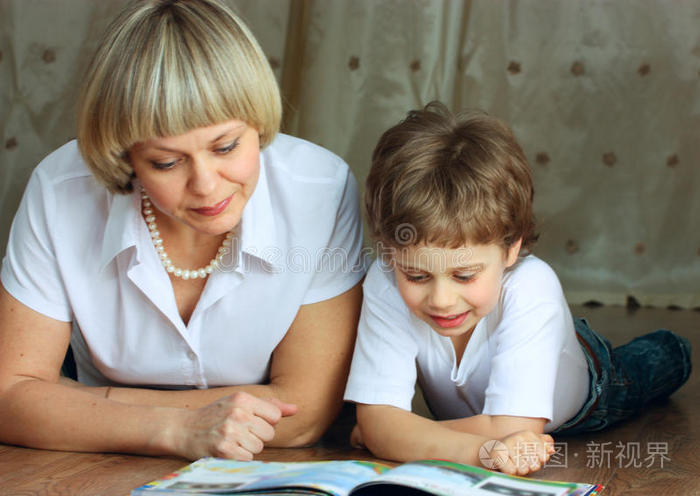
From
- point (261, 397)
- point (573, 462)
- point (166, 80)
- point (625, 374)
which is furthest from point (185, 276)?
point (625, 374)

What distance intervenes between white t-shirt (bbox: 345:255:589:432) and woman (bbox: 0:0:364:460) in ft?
0.36

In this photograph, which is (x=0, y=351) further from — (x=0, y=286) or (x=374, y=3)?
(x=374, y=3)

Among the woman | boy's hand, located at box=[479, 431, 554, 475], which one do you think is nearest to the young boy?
boy's hand, located at box=[479, 431, 554, 475]

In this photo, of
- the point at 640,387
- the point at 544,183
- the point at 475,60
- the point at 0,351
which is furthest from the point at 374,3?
the point at 0,351

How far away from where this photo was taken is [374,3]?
3254 mm

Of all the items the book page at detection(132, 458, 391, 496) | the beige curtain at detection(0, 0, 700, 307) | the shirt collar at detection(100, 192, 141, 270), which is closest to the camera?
the book page at detection(132, 458, 391, 496)

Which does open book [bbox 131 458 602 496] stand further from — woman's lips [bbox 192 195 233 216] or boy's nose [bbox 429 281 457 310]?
woman's lips [bbox 192 195 233 216]

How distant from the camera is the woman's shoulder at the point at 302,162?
5.48 ft

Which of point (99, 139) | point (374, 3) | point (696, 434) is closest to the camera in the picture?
point (99, 139)

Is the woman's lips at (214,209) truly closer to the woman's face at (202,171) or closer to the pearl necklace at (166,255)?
the woman's face at (202,171)

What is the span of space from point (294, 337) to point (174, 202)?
0.38 m

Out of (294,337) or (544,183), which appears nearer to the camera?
(294,337)

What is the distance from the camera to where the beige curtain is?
10.6ft

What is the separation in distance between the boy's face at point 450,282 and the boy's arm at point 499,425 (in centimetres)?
15
